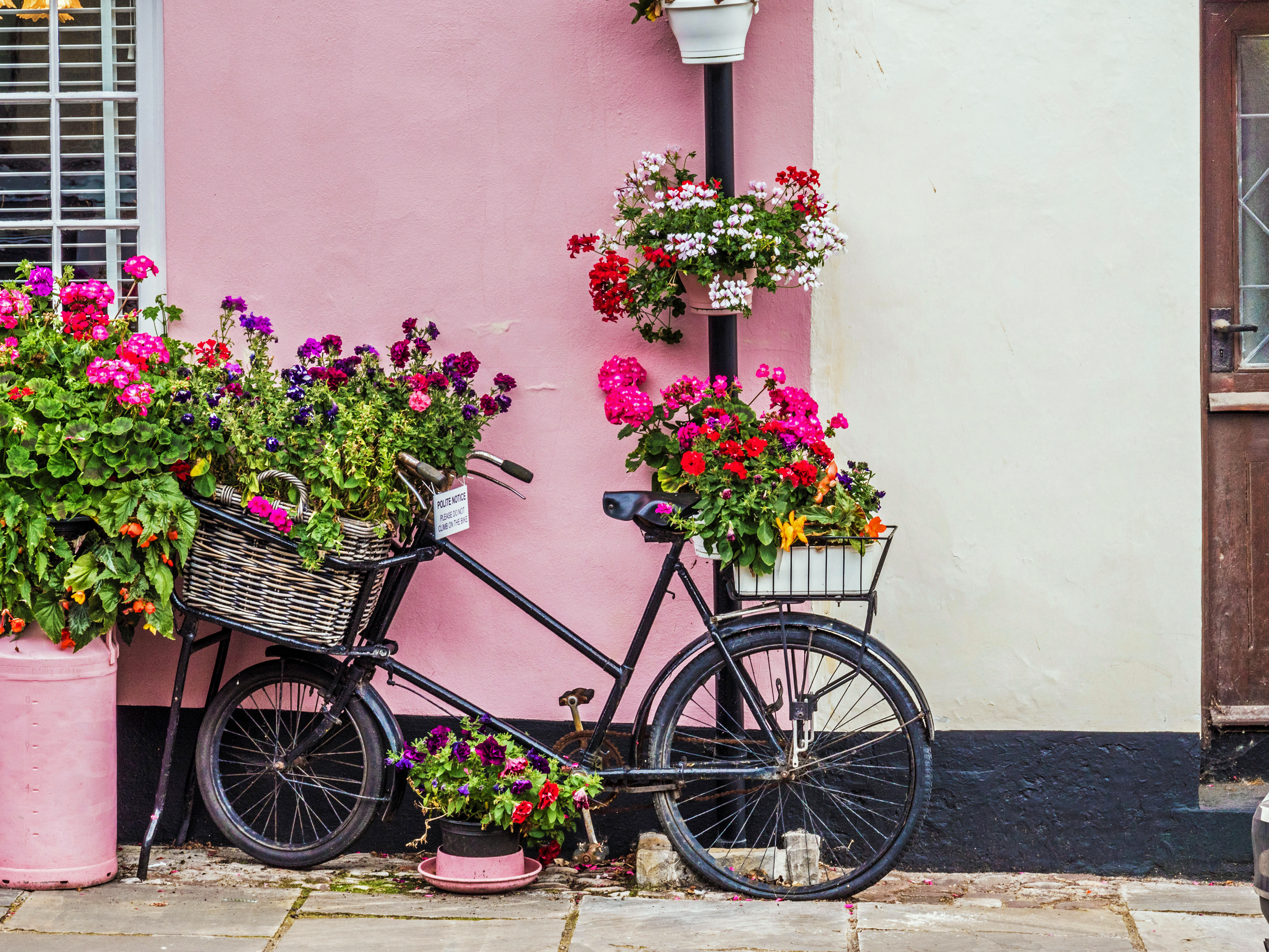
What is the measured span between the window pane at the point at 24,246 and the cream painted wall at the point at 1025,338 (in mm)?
2852

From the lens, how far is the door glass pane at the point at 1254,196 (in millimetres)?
4438

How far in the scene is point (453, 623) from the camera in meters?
4.64

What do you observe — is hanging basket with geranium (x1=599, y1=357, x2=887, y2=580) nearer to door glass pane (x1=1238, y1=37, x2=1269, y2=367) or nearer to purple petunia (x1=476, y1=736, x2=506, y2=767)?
purple petunia (x1=476, y1=736, x2=506, y2=767)

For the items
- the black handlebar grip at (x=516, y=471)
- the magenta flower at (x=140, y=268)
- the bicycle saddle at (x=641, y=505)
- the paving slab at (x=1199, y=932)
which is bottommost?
the paving slab at (x=1199, y=932)

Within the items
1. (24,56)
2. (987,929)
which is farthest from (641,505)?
(24,56)

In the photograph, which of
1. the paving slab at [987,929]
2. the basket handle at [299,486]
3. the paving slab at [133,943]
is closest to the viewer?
the paving slab at [133,943]

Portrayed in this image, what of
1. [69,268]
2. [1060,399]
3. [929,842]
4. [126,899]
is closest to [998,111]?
[1060,399]

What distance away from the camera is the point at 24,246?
4.78 meters

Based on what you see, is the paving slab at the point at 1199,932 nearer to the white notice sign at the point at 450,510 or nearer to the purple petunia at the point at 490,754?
the purple petunia at the point at 490,754

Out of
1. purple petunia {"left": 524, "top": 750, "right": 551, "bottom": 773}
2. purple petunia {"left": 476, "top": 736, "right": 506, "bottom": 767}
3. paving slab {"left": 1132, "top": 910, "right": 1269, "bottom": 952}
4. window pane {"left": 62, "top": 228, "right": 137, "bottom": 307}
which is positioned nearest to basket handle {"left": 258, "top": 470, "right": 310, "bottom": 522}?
purple petunia {"left": 476, "top": 736, "right": 506, "bottom": 767}

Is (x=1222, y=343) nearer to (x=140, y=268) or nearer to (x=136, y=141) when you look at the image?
(x=140, y=268)

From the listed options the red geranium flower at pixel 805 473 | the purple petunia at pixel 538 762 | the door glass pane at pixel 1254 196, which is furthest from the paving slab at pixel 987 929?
the door glass pane at pixel 1254 196

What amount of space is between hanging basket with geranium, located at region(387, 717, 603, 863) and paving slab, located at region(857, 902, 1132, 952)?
3.21 feet

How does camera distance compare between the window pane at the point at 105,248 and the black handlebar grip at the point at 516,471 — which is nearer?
the black handlebar grip at the point at 516,471
